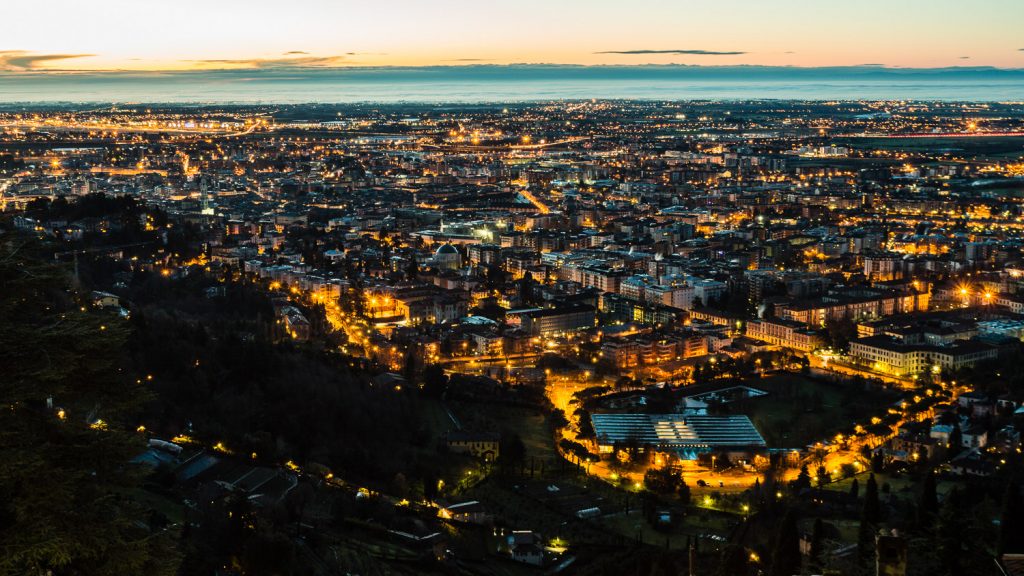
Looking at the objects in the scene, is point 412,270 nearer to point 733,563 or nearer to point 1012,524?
point 1012,524

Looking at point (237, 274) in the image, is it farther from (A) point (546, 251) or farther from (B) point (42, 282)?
(B) point (42, 282)

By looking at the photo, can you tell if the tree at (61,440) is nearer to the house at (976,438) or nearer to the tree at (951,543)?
the tree at (951,543)

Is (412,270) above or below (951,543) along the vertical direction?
below

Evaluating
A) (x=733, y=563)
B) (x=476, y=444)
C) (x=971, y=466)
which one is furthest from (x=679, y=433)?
(x=733, y=563)

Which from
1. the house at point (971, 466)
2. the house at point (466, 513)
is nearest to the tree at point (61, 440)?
the house at point (466, 513)

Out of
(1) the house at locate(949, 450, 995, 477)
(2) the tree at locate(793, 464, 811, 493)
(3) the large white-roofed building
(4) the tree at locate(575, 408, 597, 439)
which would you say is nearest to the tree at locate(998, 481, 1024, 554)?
(2) the tree at locate(793, 464, 811, 493)

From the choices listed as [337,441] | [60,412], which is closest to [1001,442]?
[337,441]

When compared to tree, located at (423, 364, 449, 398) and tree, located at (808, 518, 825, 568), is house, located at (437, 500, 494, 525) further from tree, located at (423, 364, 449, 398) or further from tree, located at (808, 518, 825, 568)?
tree, located at (423, 364, 449, 398)
